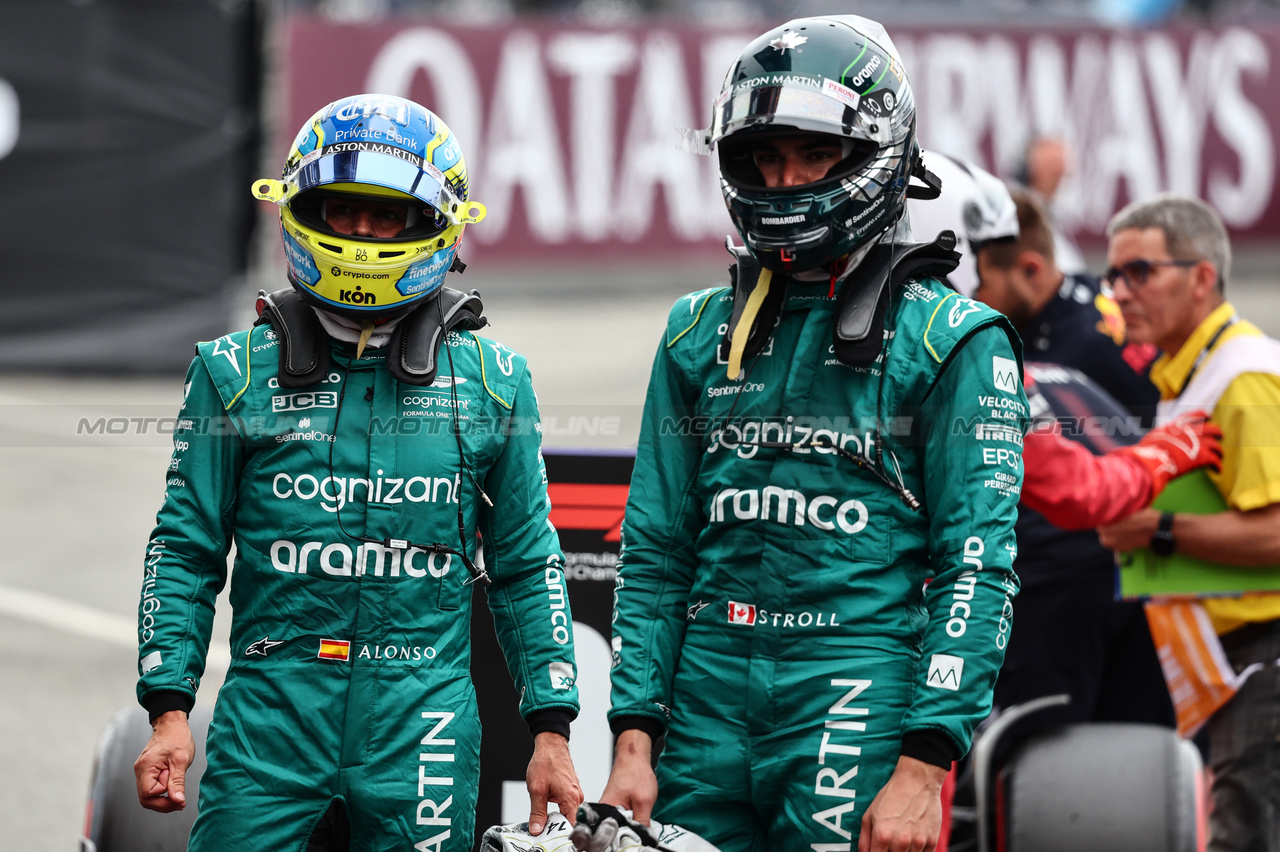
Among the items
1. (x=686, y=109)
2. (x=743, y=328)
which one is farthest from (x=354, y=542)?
(x=686, y=109)

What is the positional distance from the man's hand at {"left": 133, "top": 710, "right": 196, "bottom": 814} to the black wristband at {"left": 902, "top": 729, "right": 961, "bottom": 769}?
1444 millimetres

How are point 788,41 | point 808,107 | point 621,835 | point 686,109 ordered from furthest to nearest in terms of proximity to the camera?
point 686,109
point 788,41
point 808,107
point 621,835

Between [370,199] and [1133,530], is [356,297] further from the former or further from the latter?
[1133,530]

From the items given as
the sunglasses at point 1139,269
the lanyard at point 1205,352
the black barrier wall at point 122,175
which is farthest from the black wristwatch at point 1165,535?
the black barrier wall at point 122,175

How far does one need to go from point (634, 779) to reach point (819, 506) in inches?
25.8

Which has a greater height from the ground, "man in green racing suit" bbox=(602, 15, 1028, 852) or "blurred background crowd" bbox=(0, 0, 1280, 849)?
"blurred background crowd" bbox=(0, 0, 1280, 849)

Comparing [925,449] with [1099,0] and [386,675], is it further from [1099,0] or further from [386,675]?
[1099,0]

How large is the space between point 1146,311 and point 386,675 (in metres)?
2.95

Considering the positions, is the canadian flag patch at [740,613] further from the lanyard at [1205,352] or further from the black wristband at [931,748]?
the lanyard at [1205,352]

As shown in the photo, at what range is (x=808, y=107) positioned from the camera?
3.13 meters

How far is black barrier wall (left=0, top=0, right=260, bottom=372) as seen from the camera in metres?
12.0

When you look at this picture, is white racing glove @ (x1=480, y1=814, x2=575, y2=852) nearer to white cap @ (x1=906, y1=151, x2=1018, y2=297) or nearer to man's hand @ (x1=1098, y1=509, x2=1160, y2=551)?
white cap @ (x1=906, y1=151, x2=1018, y2=297)

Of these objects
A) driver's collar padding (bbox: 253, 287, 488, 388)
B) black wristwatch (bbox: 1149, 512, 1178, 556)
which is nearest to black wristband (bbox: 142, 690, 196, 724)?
driver's collar padding (bbox: 253, 287, 488, 388)

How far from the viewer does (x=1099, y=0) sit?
20781mm
